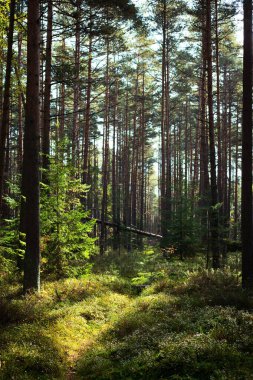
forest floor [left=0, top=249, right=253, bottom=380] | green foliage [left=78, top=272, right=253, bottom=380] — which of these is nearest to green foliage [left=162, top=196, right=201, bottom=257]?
forest floor [left=0, top=249, right=253, bottom=380]

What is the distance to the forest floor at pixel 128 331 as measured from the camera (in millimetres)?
5613

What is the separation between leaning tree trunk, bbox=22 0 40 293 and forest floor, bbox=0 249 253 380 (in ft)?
2.73

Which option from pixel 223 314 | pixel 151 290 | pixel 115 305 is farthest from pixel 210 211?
pixel 223 314

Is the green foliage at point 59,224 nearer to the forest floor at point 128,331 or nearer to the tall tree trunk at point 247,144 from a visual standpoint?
the forest floor at point 128,331

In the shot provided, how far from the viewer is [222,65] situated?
29.6 m

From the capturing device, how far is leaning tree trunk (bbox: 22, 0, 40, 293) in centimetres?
952

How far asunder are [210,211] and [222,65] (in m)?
20.4

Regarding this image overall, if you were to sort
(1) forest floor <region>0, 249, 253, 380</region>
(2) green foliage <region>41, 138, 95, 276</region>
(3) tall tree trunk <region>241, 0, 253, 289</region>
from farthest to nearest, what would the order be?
(2) green foliage <region>41, 138, 95, 276</region> → (3) tall tree trunk <region>241, 0, 253, 289</region> → (1) forest floor <region>0, 249, 253, 380</region>

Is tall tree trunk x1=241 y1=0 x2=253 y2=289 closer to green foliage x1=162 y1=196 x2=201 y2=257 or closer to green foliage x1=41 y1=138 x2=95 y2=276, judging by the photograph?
green foliage x1=41 y1=138 x2=95 y2=276

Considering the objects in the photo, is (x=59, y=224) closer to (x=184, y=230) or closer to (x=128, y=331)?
(x=128, y=331)

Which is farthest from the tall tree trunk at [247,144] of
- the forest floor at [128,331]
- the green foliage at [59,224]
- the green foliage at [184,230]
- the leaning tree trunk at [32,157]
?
the green foliage at [184,230]

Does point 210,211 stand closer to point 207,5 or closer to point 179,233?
point 179,233

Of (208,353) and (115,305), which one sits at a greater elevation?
(208,353)

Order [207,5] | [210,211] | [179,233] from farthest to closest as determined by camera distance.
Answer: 1. [179,233]
2. [207,5]
3. [210,211]
